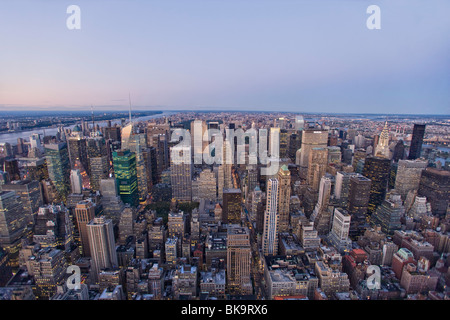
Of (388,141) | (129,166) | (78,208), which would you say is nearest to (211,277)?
(78,208)

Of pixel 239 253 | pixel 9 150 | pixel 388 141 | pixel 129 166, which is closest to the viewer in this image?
pixel 239 253

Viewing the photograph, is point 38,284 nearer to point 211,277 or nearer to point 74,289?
point 74,289

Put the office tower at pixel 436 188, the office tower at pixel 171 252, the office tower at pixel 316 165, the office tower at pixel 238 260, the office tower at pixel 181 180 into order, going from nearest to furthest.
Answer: the office tower at pixel 238 260 → the office tower at pixel 171 252 → the office tower at pixel 436 188 → the office tower at pixel 316 165 → the office tower at pixel 181 180

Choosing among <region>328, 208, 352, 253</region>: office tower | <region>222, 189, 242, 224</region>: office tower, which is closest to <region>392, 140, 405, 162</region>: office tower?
<region>328, 208, 352, 253</region>: office tower

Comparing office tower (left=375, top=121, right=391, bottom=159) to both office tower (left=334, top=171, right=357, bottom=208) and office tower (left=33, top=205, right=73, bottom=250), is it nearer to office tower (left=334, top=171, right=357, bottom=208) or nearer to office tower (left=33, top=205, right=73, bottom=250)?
office tower (left=334, top=171, right=357, bottom=208)

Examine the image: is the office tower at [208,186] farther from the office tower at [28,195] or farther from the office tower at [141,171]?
the office tower at [28,195]

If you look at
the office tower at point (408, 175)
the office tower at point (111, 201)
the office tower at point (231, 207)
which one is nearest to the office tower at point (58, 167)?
the office tower at point (111, 201)

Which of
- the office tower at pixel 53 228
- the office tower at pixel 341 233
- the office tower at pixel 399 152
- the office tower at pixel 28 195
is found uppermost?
the office tower at pixel 399 152
